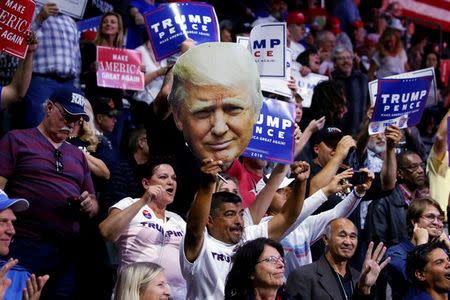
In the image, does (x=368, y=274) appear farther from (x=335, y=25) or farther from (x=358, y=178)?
(x=335, y=25)

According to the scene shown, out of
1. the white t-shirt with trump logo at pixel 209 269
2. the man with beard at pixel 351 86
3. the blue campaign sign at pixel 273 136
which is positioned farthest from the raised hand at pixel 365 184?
the man with beard at pixel 351 86

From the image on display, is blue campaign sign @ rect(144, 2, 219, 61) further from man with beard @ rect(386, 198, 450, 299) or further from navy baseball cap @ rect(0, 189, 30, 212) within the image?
man with beard @ rect(386, 198, 450, 299)

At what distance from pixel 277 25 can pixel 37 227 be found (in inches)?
81.3

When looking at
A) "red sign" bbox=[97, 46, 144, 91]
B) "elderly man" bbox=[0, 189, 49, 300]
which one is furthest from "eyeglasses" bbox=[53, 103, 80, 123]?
"red sign" bbox=[97, 46, 144, 91]

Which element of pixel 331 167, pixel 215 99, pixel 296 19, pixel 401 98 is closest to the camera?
pixel 215 99

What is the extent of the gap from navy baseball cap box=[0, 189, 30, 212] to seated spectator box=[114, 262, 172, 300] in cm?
64

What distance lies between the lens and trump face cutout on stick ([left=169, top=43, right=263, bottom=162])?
5863 mm

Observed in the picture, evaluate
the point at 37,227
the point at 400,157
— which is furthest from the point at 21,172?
the point at 400,157

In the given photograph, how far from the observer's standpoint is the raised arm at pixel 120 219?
6.77 m

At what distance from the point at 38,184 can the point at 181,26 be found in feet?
4.39

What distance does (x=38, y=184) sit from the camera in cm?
688

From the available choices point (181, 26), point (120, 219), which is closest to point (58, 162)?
point (120, 219)

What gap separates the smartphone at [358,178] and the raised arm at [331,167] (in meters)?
0.37

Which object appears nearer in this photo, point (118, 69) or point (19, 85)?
point (19, 85)
